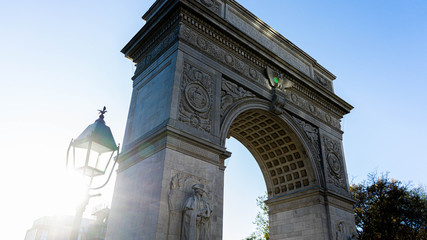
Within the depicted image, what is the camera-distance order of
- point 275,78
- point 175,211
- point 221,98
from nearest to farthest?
point 175,211 → point 221,98 → point 275,78

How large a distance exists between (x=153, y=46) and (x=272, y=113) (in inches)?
296

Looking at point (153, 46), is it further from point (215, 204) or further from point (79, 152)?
point (79, 152)

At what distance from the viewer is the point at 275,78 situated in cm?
1966

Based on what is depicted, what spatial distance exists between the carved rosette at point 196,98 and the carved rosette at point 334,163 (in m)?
9.90

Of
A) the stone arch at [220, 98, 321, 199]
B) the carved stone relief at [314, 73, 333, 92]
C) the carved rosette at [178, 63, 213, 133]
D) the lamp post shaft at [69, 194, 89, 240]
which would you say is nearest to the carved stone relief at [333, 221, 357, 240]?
the stone arch at [220, 98, 321, 199]

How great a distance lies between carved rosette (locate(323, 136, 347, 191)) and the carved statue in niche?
429 inches

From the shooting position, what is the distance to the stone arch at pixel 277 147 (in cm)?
1944

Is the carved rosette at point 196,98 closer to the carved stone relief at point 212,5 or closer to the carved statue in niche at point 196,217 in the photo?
the carved statue in niche at point 196,217

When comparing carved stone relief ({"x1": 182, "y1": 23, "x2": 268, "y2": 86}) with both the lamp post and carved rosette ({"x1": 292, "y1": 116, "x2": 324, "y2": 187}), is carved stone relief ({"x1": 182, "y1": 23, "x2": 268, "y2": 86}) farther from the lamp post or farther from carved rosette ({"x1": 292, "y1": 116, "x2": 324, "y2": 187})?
the lamp post

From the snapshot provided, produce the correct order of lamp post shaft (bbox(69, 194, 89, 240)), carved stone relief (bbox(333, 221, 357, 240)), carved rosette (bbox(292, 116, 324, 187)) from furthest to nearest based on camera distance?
carved rosette (bbox(292, 116, 324, 187))
carved stone relief (bbox(333, 221, 357, 240))
lamp post shaft (bbox(69, 194, 89, 240))

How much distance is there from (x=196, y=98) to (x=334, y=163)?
11387 millimetres

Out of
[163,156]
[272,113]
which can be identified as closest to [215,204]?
[163,156]

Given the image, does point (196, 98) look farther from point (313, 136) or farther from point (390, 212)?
point (390, 212)

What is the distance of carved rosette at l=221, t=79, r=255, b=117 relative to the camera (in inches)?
642
